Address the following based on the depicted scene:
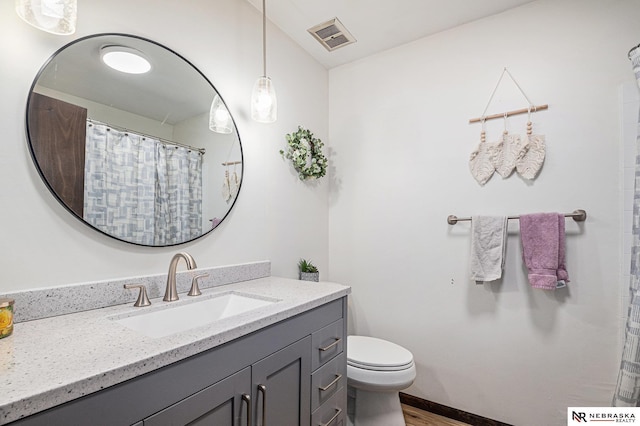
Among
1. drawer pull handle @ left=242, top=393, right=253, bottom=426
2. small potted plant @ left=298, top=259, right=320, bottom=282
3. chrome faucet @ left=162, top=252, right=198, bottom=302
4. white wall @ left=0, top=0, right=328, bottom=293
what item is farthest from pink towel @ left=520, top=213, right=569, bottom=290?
chrome faucet @ left=162, top=252, right=198, bottom=302

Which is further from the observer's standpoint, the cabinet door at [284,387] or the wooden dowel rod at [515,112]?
the wooden dowel rod at [515,112]

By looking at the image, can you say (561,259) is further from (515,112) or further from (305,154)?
(305,154)

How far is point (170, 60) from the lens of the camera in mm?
1355

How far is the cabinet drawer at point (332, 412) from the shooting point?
1.23m

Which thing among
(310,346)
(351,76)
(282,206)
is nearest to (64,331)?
(310,346)

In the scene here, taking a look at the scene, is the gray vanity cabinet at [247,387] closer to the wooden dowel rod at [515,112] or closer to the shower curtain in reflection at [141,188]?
the shower curtain in reflection at [141,188]

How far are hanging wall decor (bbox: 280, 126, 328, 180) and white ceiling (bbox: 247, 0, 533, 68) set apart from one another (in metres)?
0.67

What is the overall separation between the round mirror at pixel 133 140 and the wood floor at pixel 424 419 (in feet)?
5.62

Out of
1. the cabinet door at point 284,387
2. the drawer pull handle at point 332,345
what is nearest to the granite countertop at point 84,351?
the cabinet door at point 284,387

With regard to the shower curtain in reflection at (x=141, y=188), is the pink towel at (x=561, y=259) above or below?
below

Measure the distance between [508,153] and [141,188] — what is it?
77.6 inches

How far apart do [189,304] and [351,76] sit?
205 cm

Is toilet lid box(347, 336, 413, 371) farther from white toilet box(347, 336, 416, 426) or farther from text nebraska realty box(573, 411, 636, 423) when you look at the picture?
text nebraska realty box(573, 411, 636, 423)

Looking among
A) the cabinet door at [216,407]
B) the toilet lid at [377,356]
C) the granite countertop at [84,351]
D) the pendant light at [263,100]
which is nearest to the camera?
the granite countertop at [84,351]
